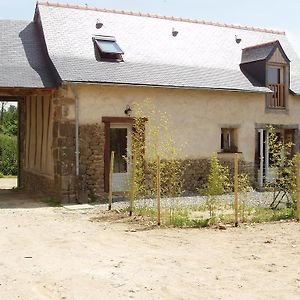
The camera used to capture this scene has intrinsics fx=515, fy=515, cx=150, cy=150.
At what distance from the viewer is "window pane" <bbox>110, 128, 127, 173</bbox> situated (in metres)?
15.1

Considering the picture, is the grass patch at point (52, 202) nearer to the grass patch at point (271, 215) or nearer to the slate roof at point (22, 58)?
the slate roof at point (22, 58)

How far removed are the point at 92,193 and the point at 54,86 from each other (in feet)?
10.4

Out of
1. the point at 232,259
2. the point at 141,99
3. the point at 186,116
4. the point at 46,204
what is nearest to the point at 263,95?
the point at 186,116

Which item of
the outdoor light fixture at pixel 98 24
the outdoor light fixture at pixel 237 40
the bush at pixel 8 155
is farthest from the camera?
the bush at pixel 8 155

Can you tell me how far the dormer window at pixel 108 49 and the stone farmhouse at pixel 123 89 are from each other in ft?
0.12

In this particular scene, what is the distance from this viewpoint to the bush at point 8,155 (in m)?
25.8

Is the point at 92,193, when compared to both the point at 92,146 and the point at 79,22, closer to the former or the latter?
the point at 92,146

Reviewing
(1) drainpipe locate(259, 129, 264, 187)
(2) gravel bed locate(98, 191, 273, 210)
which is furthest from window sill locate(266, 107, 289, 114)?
(2) gravel bed locate(98, 191, 273, 210)

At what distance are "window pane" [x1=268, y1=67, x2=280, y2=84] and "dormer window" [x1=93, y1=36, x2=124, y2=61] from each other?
18.1ft

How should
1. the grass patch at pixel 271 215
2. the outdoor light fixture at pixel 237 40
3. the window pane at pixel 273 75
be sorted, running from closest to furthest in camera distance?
the grass patch at pixel 271 215 < the window pane at pixel 273 75 < the outdoor light fixture at pixel 237 40

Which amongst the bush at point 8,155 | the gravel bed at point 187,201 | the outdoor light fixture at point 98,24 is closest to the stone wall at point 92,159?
the gravel bed at point 187,201

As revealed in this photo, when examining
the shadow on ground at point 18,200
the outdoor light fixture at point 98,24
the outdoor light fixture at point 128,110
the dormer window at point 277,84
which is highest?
the outdoor light fixture at point 98,24

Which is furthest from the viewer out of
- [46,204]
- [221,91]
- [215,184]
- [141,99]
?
[221,91]

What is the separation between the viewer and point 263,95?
17.5m
